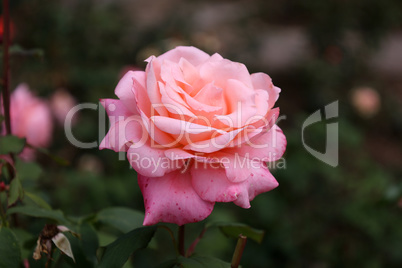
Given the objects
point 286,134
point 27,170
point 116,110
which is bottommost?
point 286,134

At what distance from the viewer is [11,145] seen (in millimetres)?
718

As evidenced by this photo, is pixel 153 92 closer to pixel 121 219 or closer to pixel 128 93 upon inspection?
pixel 128 93

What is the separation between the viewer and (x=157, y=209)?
534 millimetres

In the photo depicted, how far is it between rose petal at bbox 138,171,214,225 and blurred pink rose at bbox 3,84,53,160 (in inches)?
30.4

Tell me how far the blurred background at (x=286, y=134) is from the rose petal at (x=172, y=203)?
0.28 metres

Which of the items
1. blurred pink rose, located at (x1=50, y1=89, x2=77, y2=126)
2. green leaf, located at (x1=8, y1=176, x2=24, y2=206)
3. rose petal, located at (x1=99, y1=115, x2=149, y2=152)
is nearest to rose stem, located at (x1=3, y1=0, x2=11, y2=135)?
green leaf, located at (x1=8, y1=176, x2=24, y2=206)

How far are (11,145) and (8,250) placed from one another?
8.3 inches

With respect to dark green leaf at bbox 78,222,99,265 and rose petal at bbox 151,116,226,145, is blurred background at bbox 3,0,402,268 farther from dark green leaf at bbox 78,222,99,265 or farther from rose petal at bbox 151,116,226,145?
rose petal at bbox 151,116,226,145

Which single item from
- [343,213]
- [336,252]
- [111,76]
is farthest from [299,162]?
[111,76]

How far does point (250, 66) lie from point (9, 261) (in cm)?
296

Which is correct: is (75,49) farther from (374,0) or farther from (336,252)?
(374,0)

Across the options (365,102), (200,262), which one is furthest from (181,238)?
(365,102)

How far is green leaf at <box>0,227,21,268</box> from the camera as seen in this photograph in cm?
55

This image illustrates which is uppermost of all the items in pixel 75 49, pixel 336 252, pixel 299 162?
pixel 75 49
